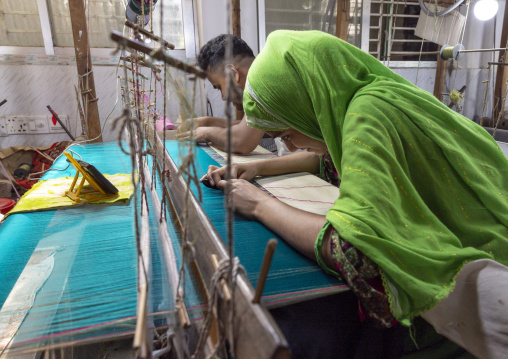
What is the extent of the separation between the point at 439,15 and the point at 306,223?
381 centimetres

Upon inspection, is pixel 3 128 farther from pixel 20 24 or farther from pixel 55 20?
pixel 55 20

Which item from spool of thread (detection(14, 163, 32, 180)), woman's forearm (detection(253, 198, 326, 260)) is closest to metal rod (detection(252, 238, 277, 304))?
woman's forearm (detection(253, 198, 326, 260))

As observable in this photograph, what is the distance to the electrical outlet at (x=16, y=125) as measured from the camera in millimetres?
3037

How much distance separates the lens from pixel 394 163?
0.71 m

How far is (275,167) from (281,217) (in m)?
0.66

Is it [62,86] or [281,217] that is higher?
[62,86]

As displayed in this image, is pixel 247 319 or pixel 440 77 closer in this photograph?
pixel 247 319

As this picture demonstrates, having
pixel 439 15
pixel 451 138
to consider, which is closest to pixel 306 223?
→ pixel 451 138

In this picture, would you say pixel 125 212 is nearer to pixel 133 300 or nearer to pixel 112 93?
pixel 133 300

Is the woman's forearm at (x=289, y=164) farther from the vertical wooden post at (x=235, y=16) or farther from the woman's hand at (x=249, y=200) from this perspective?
the vertical wooden post at (x=235, y=16)

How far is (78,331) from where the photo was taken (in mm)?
567

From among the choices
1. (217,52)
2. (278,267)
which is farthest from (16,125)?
(278,267)

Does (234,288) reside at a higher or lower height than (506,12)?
lower

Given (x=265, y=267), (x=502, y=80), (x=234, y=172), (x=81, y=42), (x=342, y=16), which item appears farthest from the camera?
(x=502, y=80)
